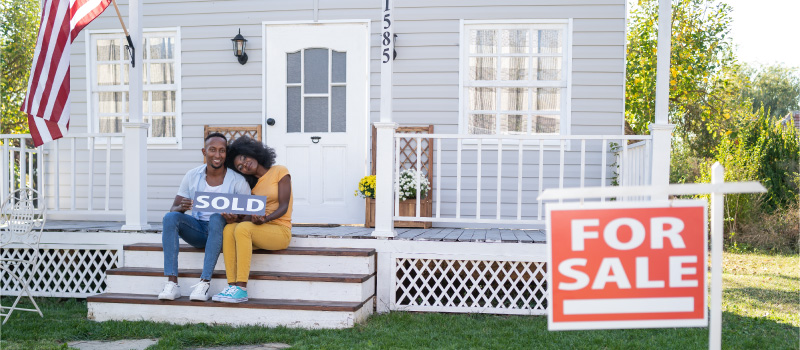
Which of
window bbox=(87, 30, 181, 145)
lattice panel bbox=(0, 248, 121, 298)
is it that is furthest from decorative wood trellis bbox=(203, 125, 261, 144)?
lattice panel bbox=(0, 248, 121, 298)

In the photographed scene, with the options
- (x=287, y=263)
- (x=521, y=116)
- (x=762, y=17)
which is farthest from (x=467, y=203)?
(x=762, y=17)

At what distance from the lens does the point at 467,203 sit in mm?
A: 5797

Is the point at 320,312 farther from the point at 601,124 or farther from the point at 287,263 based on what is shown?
the point at 601,124

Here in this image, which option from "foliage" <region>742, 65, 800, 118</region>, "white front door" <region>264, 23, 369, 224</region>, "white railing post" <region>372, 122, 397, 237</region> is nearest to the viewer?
"white railing post" <region>372, 122, 397, 237</region>

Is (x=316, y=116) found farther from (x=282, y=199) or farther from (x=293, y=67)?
(x=282, y=199)

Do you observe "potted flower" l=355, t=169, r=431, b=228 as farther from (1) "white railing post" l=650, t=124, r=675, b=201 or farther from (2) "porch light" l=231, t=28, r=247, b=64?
(1) "white railing post" l=650, t=124, r=675, b=201

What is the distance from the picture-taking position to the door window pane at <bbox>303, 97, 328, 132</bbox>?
19.4ft

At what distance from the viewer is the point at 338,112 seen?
19.4ft

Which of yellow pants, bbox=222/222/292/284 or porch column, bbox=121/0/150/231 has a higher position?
porch column, bbox=121/0/150/231

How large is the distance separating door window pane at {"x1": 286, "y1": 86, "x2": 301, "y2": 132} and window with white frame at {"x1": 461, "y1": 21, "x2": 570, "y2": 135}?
160 cm

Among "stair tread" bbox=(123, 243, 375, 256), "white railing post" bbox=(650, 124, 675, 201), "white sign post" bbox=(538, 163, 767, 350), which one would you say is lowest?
"stair tread" bbox=(123, 243, 375, 256)

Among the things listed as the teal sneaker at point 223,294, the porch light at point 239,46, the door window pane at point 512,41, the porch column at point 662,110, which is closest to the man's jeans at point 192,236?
the teal sneaker at point 223,294

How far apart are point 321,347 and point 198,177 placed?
1.56 metres

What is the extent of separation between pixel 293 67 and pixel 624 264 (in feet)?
15.4
